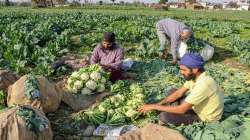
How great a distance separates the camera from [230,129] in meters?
5.25

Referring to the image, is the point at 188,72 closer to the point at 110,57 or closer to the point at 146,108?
the point at 146,108

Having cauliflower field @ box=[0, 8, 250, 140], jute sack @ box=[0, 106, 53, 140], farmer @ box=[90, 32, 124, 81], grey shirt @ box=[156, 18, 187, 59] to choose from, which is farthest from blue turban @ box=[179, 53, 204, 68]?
grey shirt @ box=[156, 18, 187, 59]

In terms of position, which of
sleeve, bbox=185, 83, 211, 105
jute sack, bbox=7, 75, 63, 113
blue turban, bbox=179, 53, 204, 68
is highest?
blue turban, bbox=179, 53, 204, 68

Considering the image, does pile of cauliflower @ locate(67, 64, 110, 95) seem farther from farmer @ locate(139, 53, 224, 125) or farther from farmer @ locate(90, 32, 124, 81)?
farmer @ locate(139, 53, 224, 125)

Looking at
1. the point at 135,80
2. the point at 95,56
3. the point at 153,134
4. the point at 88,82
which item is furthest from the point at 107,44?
the point at 153,134

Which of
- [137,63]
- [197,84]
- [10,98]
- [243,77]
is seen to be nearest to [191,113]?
[197,84]

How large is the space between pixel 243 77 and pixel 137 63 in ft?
8.15

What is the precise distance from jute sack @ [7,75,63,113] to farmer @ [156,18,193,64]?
13.4 ft

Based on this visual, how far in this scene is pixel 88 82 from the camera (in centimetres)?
752

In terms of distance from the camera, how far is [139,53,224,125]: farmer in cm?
532

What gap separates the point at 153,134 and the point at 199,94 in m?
0.76

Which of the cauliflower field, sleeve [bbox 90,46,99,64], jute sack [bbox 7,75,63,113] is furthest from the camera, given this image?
sleeve [bbox 90,46,99,64]

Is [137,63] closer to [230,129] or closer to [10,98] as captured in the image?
[10,98]

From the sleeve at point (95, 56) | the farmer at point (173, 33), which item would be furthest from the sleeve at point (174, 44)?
the sleeve at point (95, 56)
